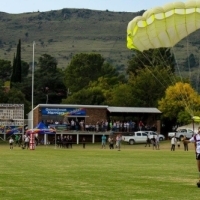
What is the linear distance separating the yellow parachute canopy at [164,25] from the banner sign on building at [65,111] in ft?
161

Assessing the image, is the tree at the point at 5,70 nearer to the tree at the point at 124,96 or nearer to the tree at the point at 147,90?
the tree at the point at 124,96

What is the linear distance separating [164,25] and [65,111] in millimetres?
50997

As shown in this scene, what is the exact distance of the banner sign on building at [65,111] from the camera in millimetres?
75500

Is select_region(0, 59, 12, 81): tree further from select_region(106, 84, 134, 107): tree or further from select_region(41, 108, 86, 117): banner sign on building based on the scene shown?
select_region(41, 108, 86, 117): banner sign on building

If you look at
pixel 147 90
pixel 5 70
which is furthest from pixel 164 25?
pixel 5 70

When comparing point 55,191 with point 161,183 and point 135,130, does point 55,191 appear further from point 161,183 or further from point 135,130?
point 135,130

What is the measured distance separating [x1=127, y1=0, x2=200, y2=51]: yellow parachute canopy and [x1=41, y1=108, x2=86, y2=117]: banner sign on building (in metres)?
49.0

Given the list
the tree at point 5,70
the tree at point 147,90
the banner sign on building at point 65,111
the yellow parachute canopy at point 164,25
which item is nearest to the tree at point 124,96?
the tree at point 147,90

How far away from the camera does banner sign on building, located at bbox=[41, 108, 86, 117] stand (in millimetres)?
75500

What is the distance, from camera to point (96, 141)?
246 ft

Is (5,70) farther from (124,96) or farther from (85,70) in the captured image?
(124,96)

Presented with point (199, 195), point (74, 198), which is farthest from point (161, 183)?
point (74, 198)

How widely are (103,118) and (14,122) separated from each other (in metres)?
10.9

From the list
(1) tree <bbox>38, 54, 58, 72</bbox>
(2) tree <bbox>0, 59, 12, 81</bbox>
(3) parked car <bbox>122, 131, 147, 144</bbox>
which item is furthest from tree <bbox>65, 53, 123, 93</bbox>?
(3) parked car <bbox>122, 131, 147, 144</bbox>
